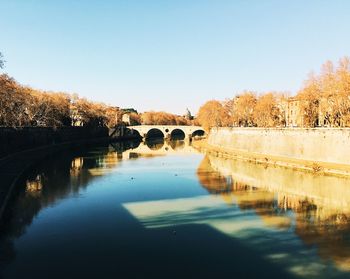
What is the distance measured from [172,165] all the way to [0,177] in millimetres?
22916

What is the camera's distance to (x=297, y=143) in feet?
158

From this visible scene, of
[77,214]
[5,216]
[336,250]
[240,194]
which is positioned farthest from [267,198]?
[5,216]

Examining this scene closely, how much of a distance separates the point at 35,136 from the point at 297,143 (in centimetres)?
3824

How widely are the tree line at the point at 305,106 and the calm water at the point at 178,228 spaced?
46.8 ft

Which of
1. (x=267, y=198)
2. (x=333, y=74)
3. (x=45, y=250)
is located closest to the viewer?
(x=45, y=250)

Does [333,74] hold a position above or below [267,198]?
above

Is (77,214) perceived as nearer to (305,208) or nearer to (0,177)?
(0,177)

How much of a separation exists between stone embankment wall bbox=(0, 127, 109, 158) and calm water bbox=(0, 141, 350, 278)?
1270 cm

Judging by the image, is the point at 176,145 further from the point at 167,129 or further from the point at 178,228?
the point at 178,228

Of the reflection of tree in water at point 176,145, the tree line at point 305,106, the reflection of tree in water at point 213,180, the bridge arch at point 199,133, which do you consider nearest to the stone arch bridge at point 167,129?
the bridge arch at point 199,133

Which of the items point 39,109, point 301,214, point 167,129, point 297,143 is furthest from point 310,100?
point 167,129

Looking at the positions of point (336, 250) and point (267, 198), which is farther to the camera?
point (267, 198)

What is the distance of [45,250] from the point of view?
1652 centimetres

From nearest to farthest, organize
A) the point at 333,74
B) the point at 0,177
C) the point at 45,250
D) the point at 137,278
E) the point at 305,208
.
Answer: the point at 137,278 < the point at 45,250 < the point at 305,208 < the point at 0,177 < the point at 333,74
